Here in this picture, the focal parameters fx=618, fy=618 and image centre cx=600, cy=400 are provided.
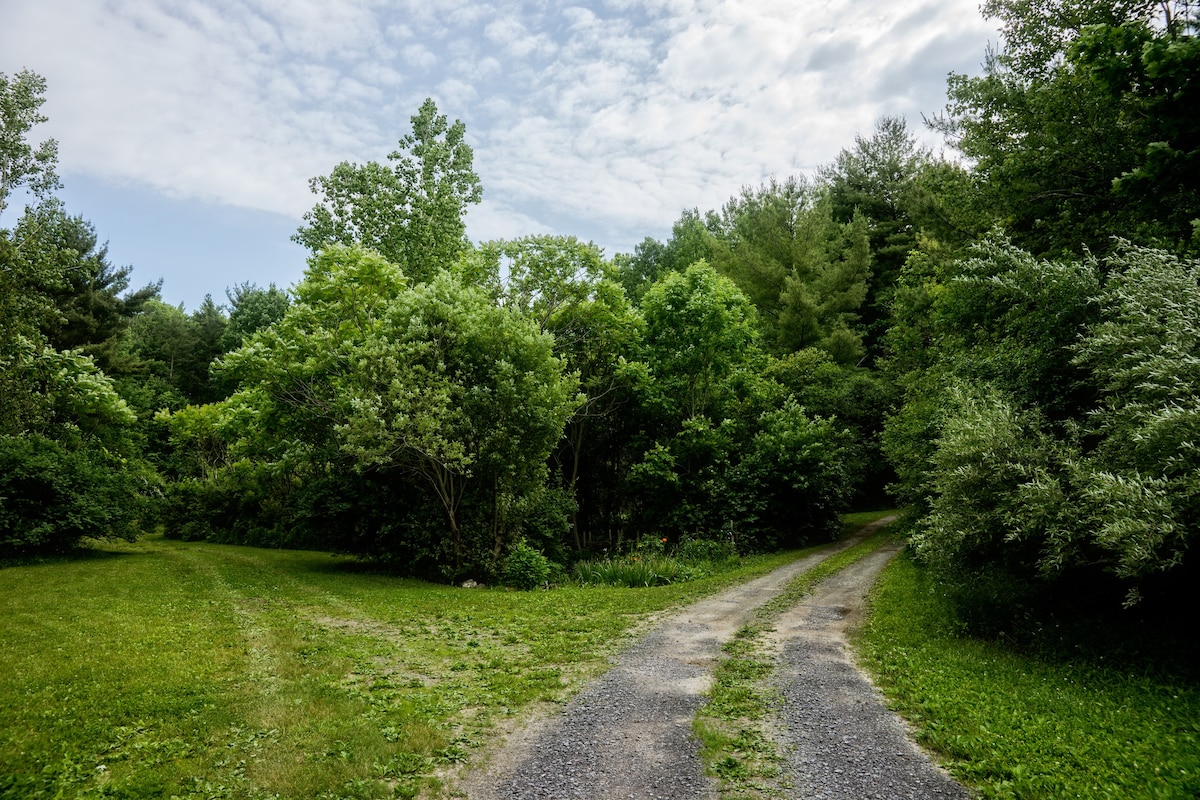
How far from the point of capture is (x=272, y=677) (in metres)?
7.96

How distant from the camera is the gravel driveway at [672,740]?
514 cm

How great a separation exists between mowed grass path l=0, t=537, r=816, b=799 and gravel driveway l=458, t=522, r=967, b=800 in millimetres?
568

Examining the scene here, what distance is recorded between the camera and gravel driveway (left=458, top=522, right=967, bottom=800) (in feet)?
16.9

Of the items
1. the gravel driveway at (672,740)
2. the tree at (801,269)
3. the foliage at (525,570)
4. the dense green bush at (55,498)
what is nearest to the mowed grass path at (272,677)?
the gravel driveway at (672,740)

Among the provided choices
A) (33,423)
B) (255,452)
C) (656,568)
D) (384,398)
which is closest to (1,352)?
(33,423)

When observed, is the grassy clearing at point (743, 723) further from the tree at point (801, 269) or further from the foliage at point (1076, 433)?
the tree at point (801, 269)

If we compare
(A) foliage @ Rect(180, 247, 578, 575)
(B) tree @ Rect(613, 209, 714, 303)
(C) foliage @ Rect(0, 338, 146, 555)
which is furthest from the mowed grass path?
(B) tree @ Rect(613, 209, 714, 303)

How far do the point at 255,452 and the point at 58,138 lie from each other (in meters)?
11.5

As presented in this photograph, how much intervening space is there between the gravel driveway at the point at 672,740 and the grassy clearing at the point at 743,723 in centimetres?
15

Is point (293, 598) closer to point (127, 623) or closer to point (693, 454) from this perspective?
point (127, 623)

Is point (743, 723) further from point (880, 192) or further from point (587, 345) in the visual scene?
point (880, 192)

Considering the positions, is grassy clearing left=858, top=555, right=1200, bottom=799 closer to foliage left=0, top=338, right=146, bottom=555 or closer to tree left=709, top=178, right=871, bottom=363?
foliage left=0, top=338, right=146, bottom=555

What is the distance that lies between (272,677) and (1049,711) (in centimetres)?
908

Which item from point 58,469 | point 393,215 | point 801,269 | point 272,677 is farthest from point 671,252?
point 272,677
